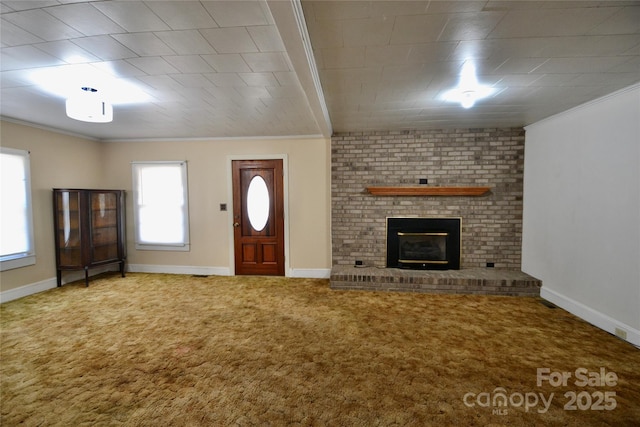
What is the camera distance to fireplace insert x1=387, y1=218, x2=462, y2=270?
4109 millimetres

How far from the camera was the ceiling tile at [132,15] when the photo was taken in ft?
4.62

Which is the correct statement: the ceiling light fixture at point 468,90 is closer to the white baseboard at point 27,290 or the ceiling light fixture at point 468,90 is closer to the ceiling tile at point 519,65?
the ceiling tile at point 519,65

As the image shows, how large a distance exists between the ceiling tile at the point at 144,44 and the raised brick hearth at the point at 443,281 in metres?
3.20

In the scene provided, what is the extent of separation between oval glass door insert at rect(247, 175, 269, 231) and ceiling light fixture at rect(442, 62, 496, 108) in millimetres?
3048

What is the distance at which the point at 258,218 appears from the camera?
4.56 metres

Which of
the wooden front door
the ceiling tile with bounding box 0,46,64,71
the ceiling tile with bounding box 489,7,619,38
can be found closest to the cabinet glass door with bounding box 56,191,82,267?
the wooden front door

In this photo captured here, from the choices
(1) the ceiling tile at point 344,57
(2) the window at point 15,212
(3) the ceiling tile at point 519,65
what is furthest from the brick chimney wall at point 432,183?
(2) the window at point 15,212

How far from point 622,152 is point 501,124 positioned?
4.76 ft

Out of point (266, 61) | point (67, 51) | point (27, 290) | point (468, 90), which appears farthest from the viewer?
point (27, 290)

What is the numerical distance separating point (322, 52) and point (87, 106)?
7.44 ft

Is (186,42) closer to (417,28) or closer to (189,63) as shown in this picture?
(189,63)

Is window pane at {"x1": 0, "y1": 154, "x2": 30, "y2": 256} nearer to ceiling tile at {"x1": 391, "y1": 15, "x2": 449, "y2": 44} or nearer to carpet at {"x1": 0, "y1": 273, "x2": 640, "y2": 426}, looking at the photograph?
carpet at {"x1": 0, "y1": 273, "x2": 640, "y2": 426}

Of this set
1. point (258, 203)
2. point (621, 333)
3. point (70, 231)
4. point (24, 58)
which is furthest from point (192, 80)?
point (621, 333)

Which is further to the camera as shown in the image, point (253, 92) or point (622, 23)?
point (253, 92)
